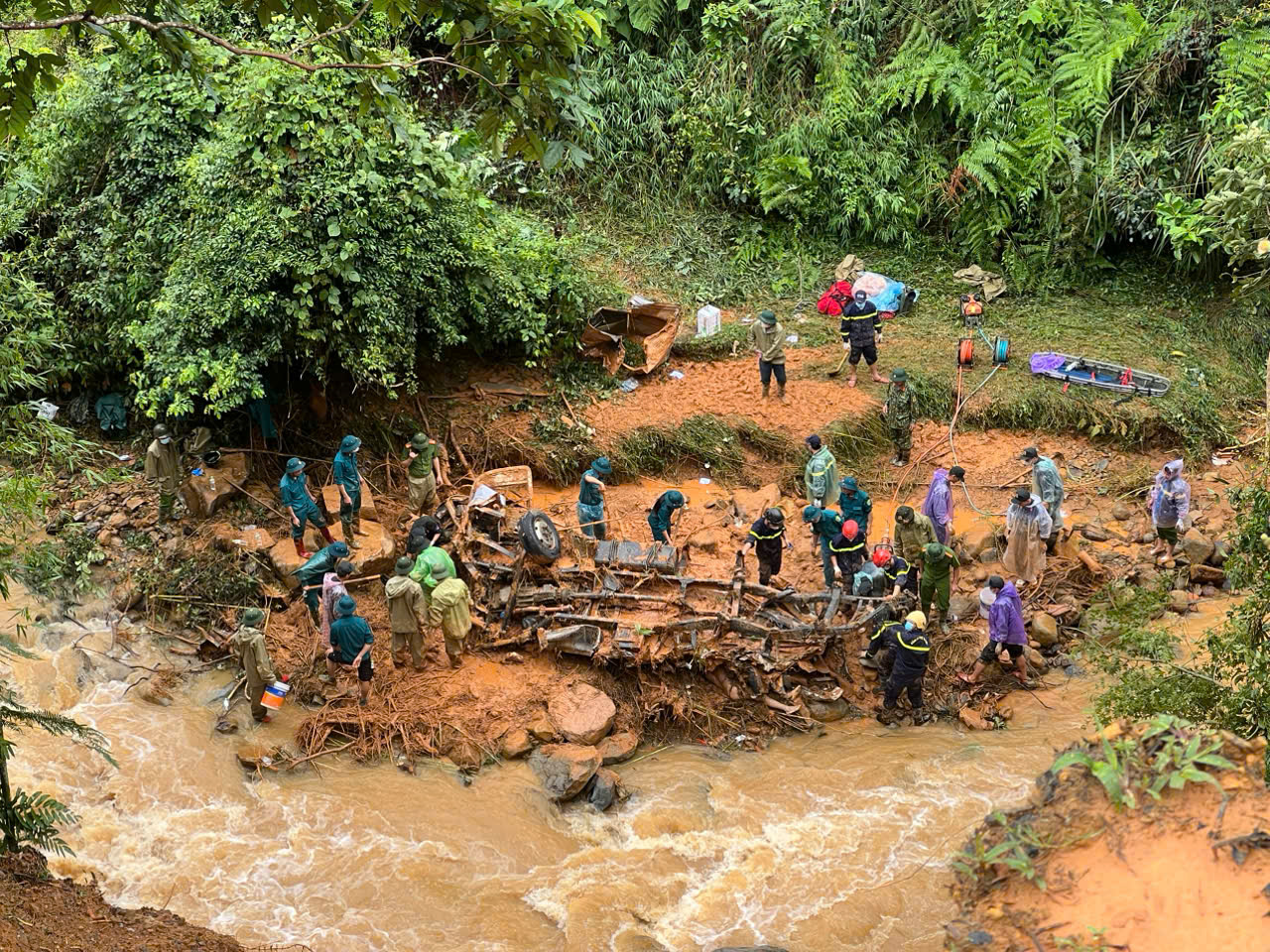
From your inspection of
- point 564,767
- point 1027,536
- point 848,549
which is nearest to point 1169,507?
point 1027,536

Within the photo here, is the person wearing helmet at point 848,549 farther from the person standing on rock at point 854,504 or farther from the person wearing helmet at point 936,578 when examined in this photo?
the person wearing helmet at point 936,578

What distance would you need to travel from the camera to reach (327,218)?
1170 cm

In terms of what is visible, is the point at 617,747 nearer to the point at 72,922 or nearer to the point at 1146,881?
the point at 72,922

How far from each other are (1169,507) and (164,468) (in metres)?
10.3

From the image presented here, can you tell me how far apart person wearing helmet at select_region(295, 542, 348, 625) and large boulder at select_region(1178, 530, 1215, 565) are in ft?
27.3

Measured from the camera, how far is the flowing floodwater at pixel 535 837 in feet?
28.0

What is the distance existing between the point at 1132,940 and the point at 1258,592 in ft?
9.82

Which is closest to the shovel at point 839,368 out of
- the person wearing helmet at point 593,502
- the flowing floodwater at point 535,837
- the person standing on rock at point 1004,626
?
the person wearing helmet at point 593,502

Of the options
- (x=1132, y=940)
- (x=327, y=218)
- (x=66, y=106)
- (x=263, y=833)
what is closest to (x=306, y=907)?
(x=263, y=833)

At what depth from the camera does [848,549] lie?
1094 centimetres

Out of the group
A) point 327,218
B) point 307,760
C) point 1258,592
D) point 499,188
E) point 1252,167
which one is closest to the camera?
point 1258,592

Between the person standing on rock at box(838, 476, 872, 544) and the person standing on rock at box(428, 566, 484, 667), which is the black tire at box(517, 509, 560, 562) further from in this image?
the person standing on rock at box(838, 476, 872, 544)

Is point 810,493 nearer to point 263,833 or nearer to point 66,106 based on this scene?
point 263,833

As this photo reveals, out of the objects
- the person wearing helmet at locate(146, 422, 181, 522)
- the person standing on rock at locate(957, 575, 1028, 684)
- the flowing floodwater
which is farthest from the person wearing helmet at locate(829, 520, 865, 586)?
the person wearing helmet at locate(146, 422, 181, 522)
